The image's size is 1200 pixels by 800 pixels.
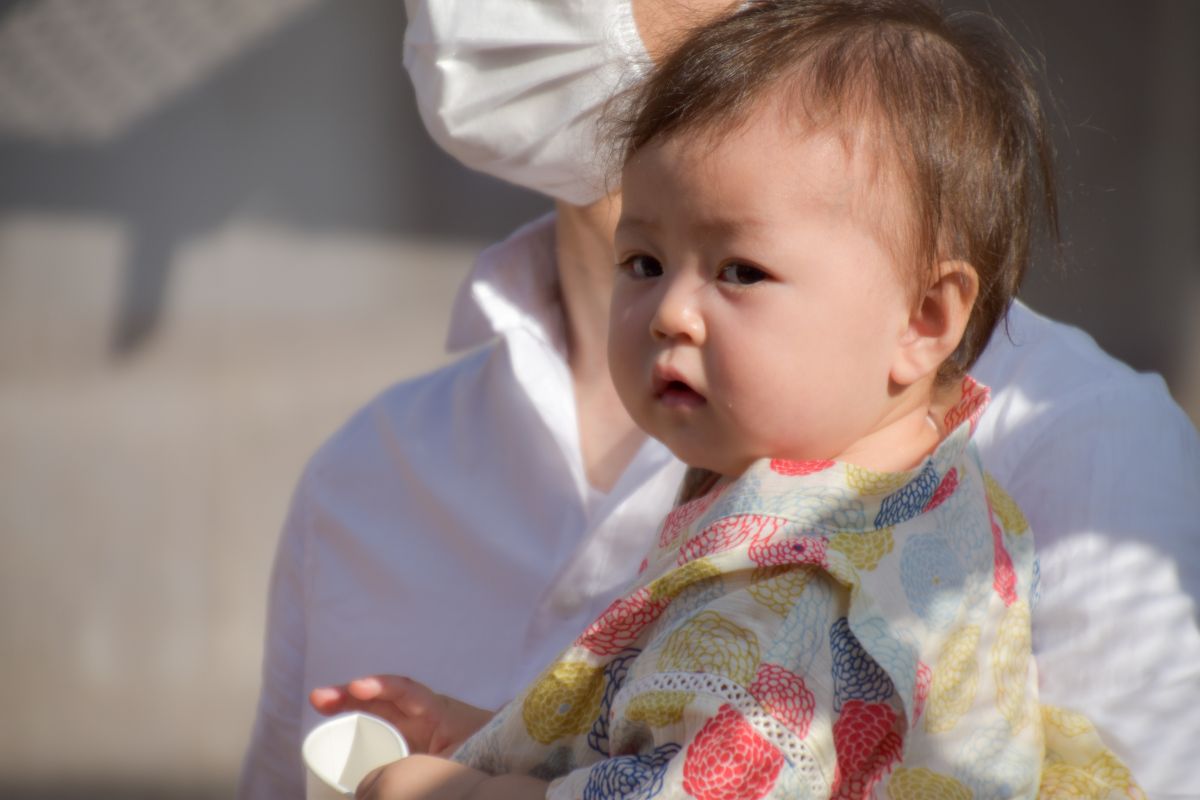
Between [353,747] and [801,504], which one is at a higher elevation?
[801,504]

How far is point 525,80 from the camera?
5.81 ft

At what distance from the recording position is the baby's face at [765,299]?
3.82ft

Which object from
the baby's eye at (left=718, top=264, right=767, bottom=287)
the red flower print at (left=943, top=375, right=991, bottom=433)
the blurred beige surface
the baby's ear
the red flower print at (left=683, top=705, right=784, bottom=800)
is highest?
the baby's eye at (left=718, top=264, right=767, bottom=287)

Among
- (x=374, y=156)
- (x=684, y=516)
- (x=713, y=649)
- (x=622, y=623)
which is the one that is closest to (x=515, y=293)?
(x=684, y=516)

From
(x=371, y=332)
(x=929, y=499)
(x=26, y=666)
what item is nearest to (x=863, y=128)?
(x=929, y=499)

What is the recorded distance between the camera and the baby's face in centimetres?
117

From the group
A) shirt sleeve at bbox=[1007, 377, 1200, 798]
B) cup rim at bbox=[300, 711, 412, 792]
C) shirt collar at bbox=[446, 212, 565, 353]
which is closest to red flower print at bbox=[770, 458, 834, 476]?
shirt sleeve at bbox=[1007, 377, 1200, 798]

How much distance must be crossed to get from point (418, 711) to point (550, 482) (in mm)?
446

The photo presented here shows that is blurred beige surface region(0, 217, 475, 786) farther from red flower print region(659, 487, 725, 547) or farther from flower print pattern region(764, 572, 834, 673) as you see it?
flower print pattern region(764, 572, 834, 673)

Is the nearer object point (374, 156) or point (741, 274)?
point (741, 274)

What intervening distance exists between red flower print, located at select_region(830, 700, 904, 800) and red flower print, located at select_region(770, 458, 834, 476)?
0.20 metres

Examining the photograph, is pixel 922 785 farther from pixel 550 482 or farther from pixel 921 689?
pixel 550 482

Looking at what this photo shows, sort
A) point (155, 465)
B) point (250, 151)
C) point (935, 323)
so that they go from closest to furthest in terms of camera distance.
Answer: point (935, 323)
point (250, 151)
point (155, 465)

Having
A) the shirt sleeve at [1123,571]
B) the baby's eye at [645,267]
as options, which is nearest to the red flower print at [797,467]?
the baby's eye at [645,267]
